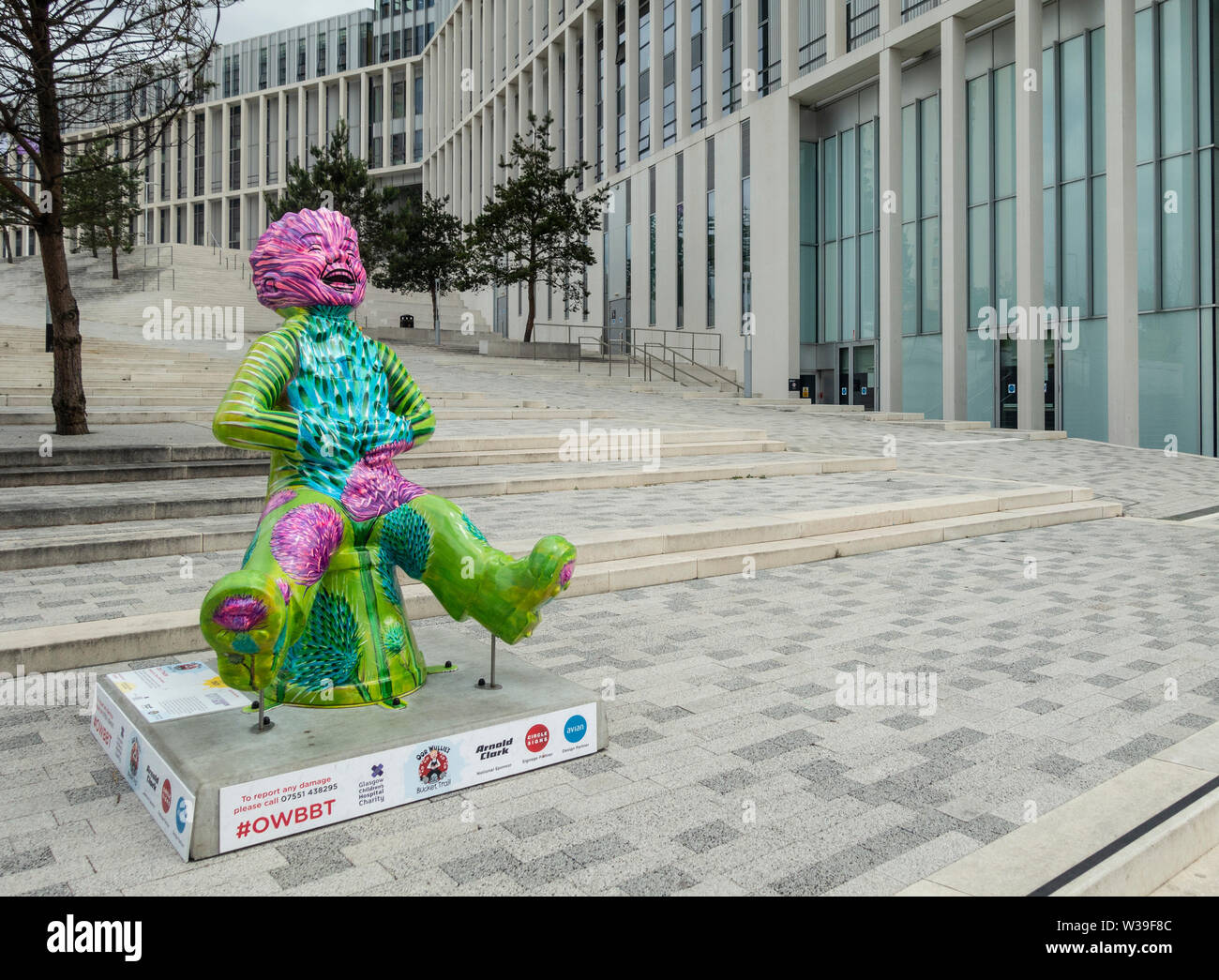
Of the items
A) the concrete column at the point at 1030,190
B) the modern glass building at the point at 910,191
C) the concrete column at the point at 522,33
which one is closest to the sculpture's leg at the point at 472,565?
the modern glass building at the point at 910,191

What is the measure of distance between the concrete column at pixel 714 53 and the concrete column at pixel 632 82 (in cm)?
353

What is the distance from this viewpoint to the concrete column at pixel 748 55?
28219mm

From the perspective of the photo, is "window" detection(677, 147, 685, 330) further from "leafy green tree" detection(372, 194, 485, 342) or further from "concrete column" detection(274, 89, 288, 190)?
"concrete column" detection(274, 89, 288, 190)

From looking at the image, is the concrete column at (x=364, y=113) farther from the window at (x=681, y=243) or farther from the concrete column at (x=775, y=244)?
the concrete column at (x=775, y=244)

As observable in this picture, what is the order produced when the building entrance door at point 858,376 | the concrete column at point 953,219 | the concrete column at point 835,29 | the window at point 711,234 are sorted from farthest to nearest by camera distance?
the window at point 711,234 → the building entrance door at point 858,376 → the concrete column at point 835,29 → the concrete column at point 953,219

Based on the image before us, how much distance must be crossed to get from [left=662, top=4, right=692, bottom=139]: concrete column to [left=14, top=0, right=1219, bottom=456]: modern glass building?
0.25 feet

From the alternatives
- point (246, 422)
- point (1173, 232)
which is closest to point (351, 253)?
point (246, 422)

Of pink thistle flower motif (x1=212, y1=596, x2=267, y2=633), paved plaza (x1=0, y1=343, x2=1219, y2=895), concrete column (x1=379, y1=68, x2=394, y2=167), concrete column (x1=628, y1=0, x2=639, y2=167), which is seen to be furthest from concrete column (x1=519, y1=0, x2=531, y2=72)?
pink thistle flower motif (x1=212, y1=596, x2=267, y2=633)

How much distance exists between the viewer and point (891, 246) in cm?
2417

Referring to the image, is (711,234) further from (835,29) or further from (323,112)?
(323,112)

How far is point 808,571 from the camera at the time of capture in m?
7.79

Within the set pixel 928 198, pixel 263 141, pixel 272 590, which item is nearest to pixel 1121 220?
pixel 928 198

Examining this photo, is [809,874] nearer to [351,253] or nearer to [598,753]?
[598,753]

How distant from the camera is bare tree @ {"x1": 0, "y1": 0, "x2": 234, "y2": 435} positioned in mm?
9797
